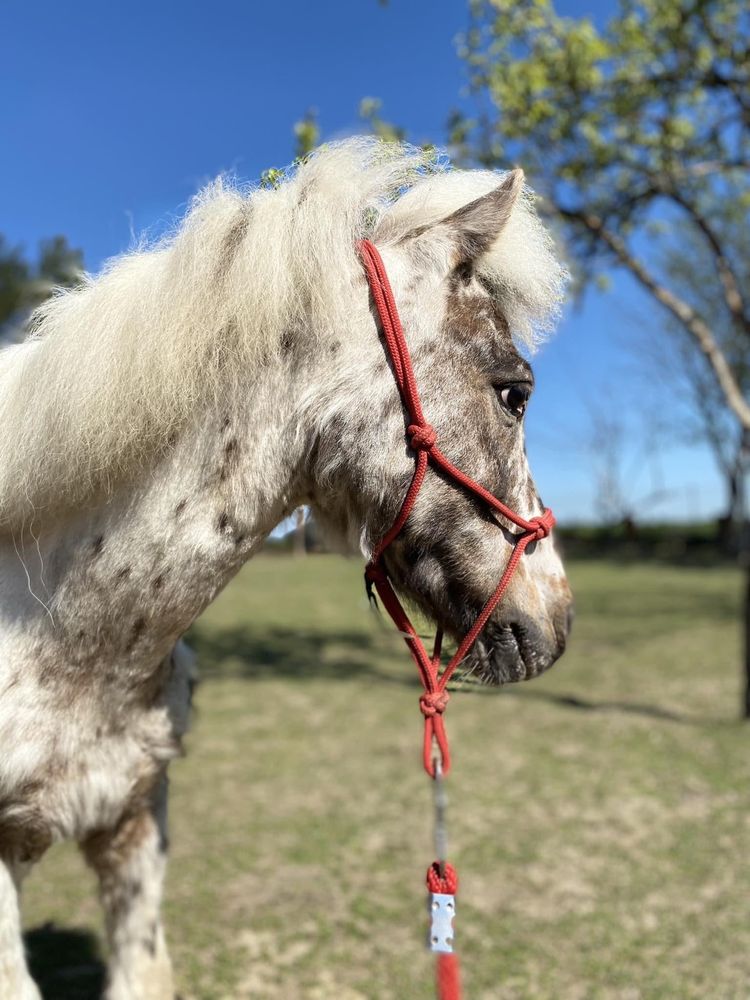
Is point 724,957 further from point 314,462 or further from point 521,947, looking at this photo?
point 314,462

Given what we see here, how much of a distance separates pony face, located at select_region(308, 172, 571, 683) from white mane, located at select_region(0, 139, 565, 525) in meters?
0.08

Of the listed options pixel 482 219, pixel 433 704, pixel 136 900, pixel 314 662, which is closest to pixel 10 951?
pixel 136 900

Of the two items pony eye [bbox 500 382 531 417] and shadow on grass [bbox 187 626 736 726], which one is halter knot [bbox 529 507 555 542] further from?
shadow on grass [bbox 187 626 736 726]

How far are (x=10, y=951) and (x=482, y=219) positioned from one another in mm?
1649

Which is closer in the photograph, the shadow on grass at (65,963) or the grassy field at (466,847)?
the shadow on grass at (65,963)

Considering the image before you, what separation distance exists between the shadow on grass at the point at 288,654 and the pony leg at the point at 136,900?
6.36m

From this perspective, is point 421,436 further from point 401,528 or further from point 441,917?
point 441,917

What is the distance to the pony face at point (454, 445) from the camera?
58.6 inches

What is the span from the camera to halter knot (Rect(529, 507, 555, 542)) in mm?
1578

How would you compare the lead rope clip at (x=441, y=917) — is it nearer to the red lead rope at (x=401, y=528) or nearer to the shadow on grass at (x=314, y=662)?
the red lead rope at (x=401, y=528)

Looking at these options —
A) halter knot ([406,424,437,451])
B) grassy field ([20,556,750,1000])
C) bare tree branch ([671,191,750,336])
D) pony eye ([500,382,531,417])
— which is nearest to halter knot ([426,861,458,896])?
halter knot ([406,424,437,451])

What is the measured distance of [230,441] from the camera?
1.49 m

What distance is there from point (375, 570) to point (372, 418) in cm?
32

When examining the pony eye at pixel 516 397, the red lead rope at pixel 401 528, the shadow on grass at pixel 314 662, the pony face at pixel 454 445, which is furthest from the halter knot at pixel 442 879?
the shadow on grass at pixel 314 662
